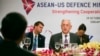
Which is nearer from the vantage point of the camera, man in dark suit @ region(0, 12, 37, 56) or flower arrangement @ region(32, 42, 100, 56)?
man in dark suit @ region(0, 12, 37, 56)

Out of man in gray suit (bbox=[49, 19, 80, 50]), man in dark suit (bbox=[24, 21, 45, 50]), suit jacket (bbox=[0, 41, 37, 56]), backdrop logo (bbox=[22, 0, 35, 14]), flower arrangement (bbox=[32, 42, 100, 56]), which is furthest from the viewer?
backdrop logo (bbox=[22, 0, 35, 14])

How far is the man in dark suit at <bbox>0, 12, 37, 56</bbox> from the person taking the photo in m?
1.45

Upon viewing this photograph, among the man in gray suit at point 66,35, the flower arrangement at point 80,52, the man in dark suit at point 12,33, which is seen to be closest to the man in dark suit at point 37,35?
the man in gray suit at point 66,35

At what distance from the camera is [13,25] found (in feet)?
4.88

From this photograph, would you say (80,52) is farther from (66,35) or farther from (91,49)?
(66,35)

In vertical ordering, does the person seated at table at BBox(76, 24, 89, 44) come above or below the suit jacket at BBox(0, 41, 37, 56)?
above

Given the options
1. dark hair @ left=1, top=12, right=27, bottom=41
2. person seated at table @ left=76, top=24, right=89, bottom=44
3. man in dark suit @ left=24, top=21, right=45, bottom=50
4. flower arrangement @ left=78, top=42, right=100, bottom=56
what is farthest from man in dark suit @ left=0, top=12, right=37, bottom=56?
person seated at table @ left=76, top=24, right=89, bottom=44

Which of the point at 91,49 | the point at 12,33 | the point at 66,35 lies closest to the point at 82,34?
the point at 66,35

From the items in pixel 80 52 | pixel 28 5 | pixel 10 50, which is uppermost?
pixel 28 5

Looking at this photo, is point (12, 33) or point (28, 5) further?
point (28, 5)

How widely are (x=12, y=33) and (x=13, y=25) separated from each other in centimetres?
5

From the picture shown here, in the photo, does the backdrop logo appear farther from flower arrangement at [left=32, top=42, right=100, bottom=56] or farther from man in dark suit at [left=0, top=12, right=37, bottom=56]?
man in dark suit at [left=0, top=12, right=37, bottom=56]

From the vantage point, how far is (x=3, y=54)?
145 cm

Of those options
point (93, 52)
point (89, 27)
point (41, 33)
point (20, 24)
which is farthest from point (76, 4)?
point (20, 24)
